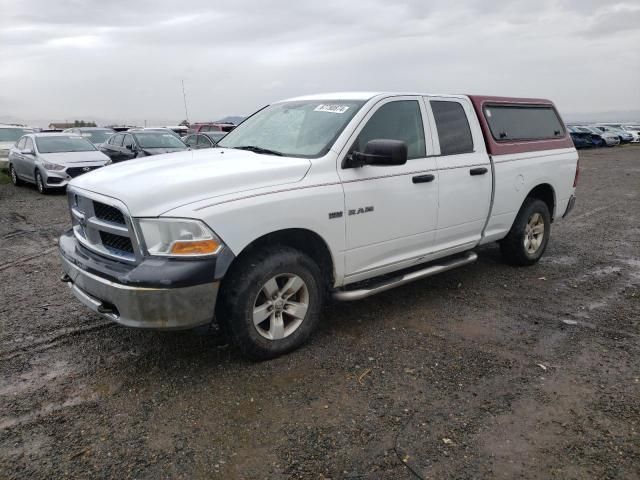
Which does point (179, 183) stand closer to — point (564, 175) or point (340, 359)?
point (340, 359)

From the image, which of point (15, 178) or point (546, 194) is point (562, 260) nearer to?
point (546, 194)

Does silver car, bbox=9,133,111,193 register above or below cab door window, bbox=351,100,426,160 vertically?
below

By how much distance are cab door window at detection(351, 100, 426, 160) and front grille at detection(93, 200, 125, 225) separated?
1819 mm

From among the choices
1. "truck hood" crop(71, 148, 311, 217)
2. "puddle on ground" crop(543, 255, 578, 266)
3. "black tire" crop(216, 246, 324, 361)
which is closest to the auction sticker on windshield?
"truck hood" crop(71, 148, 311, 217)

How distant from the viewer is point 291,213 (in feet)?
11.3

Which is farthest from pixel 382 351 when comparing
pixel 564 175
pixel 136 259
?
pixel 564 175

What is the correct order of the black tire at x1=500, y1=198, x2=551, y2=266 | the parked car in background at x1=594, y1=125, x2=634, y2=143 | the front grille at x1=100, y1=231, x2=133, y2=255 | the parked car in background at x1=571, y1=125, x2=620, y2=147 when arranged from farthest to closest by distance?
1. the parked car in background at x1=594, y1=125, x2=634, y2=143
2. the parked car in background at x1=571, y1=125, x2=620, y2=147
3. the black tire at x1=500, y1=198, x2=551, y2=266
4. the front grille at x1=100, y1=231, x2=133, y2=255

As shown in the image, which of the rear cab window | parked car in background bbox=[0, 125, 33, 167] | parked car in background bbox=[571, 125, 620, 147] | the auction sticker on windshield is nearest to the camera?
the auction sticker on windshield

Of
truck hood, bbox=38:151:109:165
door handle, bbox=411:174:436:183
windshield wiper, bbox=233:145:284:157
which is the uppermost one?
windshield wiper, bbox=233:145:284:157

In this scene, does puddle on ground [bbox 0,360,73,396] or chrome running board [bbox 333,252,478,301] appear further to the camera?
chrome running board [bbox 333,252,478,301]

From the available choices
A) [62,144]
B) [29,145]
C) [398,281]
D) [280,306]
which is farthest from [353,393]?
[29,145]

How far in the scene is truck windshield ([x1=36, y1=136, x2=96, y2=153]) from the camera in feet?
40.9

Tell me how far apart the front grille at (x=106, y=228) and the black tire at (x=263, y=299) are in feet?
2.15

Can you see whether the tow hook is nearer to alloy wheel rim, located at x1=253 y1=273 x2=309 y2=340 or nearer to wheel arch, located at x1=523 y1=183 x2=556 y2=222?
alloy wheel rim, located at x1=253 y1=273 x2=309 y2=340
